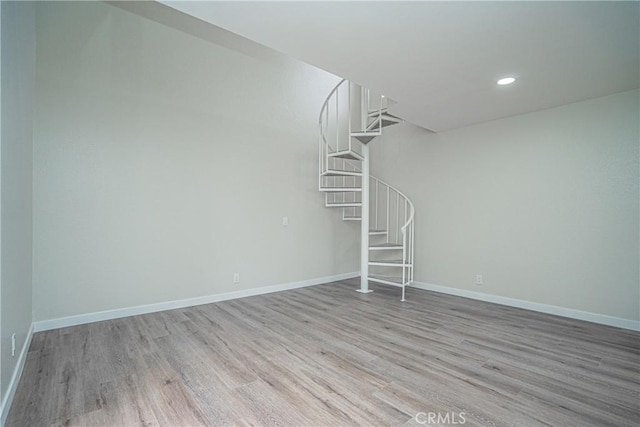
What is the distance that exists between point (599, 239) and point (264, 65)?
4763mm

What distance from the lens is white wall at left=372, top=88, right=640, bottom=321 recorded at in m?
3.23

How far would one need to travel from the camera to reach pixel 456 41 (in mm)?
2250

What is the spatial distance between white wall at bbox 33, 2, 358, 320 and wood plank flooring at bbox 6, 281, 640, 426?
0.63m

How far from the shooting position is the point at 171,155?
3.70 metres

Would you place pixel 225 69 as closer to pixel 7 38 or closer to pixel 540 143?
pixel 7 38

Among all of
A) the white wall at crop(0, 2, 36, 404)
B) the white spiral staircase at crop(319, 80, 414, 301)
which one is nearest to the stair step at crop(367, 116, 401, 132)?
the white spiral staircase at crop(319, 80, 414, 301)

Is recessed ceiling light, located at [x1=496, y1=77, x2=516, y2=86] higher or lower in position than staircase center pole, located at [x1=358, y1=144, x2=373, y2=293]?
higher

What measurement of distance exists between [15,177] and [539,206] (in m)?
5.08

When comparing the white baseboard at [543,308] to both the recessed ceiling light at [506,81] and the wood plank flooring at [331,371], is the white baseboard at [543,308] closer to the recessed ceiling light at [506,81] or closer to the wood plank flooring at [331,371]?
the wood plank flooring at [331,371]

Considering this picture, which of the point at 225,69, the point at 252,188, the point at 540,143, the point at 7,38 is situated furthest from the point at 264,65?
the point at 540,143

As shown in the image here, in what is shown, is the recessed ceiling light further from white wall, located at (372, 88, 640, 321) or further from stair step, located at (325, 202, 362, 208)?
stair step, located at (325, 202, 362, 208)

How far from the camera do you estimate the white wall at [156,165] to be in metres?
3.05

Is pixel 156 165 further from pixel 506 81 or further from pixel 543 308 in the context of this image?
pixel 543 308

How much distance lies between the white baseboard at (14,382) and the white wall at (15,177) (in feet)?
0.14
